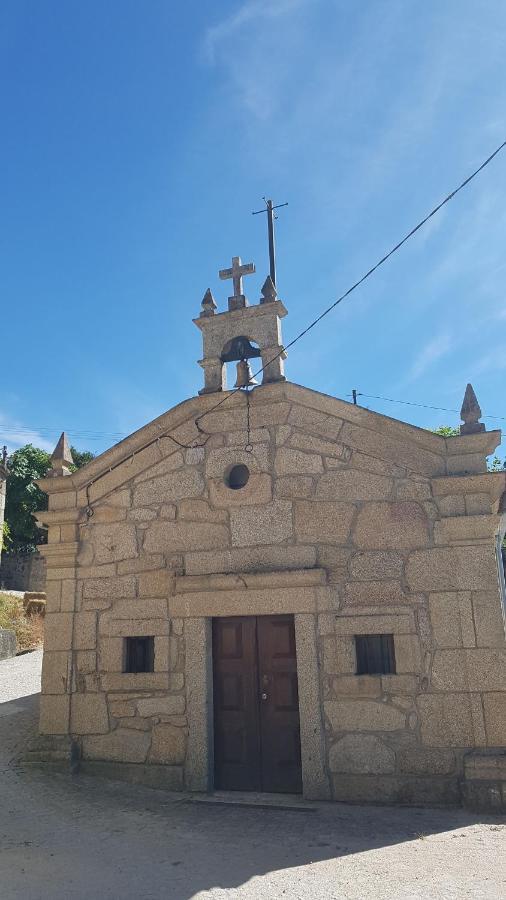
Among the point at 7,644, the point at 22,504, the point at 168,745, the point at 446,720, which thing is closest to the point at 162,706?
the point at 168,745

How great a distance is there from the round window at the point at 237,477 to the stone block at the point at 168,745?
8.96 feet

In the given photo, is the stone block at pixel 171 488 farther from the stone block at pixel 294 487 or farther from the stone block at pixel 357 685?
the stone block at pixel 357 685

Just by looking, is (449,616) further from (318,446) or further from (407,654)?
(318,446)

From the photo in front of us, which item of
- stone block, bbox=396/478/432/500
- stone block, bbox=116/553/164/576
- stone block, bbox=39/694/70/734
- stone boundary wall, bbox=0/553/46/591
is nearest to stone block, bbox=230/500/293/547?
stone block, bbox=116/553/164/576

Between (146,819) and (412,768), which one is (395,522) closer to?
(412,768)

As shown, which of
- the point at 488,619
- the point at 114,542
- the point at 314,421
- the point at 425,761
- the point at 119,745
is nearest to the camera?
the point at 425,761

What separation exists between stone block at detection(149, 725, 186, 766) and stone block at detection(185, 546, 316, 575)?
1.70 m

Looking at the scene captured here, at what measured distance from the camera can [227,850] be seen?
5148 millimetres

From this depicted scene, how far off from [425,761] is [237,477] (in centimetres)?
353

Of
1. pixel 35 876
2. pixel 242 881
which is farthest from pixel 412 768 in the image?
pixel 35 876

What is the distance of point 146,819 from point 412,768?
2.57 meters

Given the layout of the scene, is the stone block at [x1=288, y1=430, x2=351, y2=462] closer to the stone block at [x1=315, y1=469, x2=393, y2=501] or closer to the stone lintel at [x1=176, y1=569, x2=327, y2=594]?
the stone block at [x1=315, y1=469, x2=393, y2=501]

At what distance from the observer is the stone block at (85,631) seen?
7613mm

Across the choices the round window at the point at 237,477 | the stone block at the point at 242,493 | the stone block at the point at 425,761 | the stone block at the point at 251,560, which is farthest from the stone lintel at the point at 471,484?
the stone block at the point at 425,761
